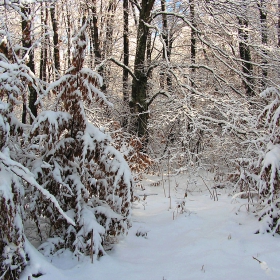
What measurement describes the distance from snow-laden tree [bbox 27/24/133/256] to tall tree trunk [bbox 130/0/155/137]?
509 cm

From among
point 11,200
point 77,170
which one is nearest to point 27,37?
point 77,170

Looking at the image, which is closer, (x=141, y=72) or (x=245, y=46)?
(x=245, y=46)

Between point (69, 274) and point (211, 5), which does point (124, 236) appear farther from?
point (211, 5)

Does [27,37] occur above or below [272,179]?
above

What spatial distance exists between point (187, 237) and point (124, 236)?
784 millimetres

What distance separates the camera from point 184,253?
10.2ft

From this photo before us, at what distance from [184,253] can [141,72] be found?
6438 millimetres

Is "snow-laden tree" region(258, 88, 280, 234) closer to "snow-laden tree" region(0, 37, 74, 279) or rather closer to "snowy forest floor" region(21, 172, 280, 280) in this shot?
"snowy forest floor" region(21, 172, 280, 280)

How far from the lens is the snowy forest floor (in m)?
2.59

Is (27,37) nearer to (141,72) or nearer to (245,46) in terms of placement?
(141,72)

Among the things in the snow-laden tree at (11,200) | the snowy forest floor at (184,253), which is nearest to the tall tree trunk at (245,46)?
the snowy forest floor at (184,253)

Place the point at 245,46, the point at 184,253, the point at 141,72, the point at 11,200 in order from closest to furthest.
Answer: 1. the point at 11,200
2. the point at 184,253
3. the point at 245,46
4. the point at 141,72

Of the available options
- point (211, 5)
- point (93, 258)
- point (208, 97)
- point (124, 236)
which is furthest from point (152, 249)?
point (211, 5)

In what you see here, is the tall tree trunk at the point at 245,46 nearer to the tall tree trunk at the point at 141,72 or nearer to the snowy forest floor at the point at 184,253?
the tall tree trunk at the point at 141,72
